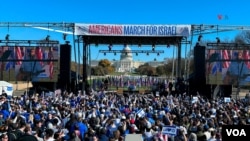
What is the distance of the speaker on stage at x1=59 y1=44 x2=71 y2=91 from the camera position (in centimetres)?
3014

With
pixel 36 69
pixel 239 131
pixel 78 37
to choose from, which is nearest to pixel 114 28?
pixel 78 37

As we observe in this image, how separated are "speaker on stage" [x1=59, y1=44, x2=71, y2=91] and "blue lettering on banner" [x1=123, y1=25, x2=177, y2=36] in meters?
4.29

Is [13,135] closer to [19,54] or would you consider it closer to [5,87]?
[19,54]

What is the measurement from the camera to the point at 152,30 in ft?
97.6

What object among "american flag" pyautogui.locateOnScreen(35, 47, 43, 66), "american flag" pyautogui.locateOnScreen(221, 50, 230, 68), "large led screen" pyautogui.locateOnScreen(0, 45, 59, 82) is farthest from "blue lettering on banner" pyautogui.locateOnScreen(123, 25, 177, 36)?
"american flag" pyautogui.locateOnScreen(35, 47, 43, 66)

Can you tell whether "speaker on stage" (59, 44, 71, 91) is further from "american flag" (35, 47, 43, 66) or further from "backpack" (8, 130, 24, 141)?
"backpack" (8, 130, 24, 141)

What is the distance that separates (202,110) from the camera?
1638 cm

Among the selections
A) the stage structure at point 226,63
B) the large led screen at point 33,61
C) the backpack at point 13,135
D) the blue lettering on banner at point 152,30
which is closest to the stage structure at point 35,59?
the large led screen at point 33,61

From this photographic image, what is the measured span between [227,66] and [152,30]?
5.68m

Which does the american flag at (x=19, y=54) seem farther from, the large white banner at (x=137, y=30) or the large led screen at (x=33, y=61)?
the large white banner at (x=137, y=30)

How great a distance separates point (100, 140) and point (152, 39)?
24.2m

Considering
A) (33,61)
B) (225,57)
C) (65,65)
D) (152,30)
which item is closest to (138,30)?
(152,30)

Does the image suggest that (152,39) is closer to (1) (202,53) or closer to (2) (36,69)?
(1) (202,53)

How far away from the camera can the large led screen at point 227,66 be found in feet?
97.6
